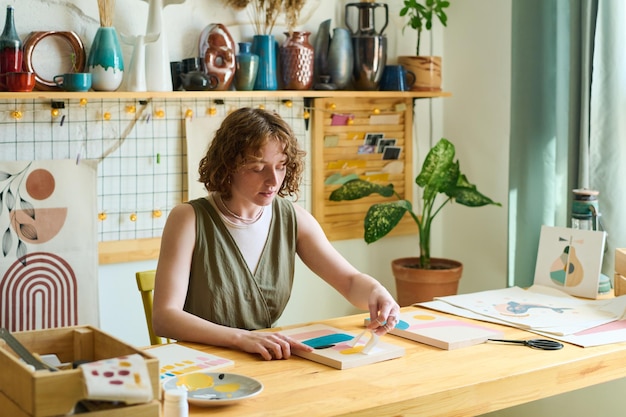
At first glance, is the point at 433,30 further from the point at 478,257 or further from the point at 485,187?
the point at 478,257

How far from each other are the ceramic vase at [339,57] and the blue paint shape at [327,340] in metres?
1.67

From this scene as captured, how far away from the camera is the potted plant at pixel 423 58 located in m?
3.63

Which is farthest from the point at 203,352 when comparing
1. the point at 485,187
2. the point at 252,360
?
the point at 485,187

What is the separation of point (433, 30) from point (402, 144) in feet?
1.79

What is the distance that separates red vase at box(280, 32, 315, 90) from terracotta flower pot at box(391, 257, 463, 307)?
87cm

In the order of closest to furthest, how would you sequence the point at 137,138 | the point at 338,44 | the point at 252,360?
the point at 252,360, the point at 137,138, the point at 338,44

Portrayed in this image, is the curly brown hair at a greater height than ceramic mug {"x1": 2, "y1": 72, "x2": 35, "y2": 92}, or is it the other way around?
ceramic mug {"x1": 2, "y1": 72, "x2": 35, "y2": 92}

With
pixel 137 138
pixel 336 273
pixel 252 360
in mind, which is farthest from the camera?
pixel 137 138

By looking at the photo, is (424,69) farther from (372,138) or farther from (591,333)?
(591,333)

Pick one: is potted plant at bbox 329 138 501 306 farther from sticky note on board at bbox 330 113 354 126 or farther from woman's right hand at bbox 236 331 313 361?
woman's right hand at bbox 236 331 313 361

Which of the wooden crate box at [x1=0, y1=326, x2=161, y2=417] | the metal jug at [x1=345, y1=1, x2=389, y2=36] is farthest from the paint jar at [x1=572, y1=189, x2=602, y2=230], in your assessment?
the wooden crate box at [x1=0, y1=326, x2=161, y2=417]

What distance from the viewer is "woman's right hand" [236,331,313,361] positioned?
1.92 m

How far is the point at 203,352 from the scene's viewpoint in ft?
6.44

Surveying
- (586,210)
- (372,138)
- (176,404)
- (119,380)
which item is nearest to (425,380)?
(176,404)
